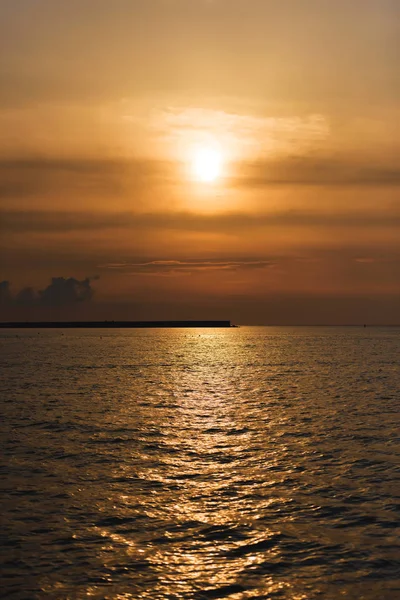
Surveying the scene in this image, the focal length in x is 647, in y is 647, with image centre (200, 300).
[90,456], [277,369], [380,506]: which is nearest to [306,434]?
[90,456]

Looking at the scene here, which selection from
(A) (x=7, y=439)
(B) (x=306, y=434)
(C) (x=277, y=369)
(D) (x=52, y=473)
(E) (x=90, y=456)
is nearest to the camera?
(D) (x=52, y=473)

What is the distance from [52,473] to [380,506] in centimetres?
1455

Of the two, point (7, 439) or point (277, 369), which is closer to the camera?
point (7, 439)

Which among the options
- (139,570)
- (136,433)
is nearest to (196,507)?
(139,570)

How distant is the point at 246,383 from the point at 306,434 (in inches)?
1670

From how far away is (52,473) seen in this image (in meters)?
29.6

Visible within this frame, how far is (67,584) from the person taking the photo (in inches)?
667

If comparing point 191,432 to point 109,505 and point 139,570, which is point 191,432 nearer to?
point 109,505

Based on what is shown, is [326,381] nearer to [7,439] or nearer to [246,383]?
[246,383]

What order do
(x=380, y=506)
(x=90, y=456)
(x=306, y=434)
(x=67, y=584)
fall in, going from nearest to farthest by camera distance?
(x=67, y=584) < (x=380, y=506) < (x=90, y=456) < (x=306, y=434)

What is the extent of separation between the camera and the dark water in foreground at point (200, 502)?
57.0ft

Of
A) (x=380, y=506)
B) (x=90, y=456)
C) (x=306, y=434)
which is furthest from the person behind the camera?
(x=306, y=434)

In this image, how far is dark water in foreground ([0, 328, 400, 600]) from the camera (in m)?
17.4

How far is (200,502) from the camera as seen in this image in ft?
81.6
